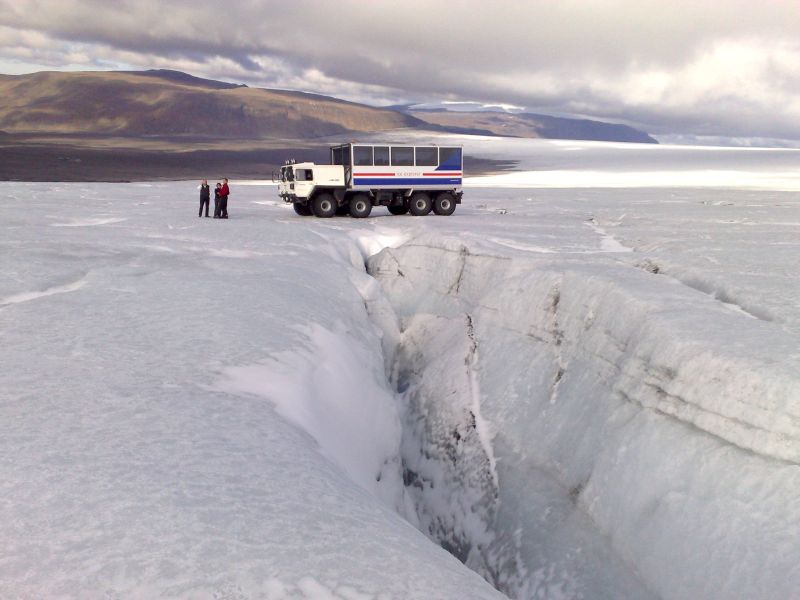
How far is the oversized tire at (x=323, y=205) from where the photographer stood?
2067 cm

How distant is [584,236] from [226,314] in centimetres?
969

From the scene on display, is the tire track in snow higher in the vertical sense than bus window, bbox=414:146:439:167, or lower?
lower

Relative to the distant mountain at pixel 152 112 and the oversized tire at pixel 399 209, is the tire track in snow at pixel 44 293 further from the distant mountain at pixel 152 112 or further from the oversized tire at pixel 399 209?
the distant mountain at pixel 152 112

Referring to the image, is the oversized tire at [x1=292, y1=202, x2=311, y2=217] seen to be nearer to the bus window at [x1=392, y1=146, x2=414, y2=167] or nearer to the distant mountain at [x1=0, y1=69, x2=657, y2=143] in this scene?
the bus window at [x1=392, y1=146, x2=414, y2=167]

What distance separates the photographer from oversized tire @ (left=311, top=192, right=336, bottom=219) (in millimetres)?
20672

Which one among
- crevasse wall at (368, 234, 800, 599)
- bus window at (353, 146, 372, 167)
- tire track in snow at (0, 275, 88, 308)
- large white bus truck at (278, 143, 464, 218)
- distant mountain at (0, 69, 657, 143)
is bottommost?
crevasse wall at (368, 234, 800, 599)

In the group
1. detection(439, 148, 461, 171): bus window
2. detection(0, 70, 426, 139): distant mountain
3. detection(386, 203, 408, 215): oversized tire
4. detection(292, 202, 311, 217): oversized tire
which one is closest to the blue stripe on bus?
detection(439, 148, 461, 171): bus window

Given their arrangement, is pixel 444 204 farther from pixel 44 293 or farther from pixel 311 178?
pixel 44 293

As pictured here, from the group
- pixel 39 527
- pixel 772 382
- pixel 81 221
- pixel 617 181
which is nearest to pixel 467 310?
pixel 772 382

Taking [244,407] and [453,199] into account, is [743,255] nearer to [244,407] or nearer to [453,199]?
[244,407]

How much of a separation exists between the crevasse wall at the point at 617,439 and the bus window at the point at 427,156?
11.9 metres

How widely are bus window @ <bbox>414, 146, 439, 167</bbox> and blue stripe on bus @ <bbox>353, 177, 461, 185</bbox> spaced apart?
522 mm

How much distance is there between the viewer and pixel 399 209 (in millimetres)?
22344

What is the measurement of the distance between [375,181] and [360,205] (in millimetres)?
959
